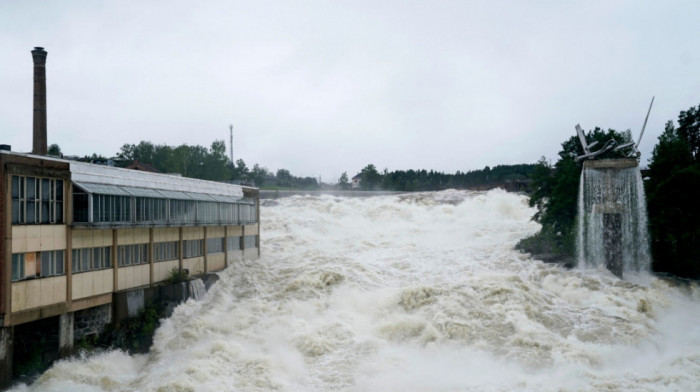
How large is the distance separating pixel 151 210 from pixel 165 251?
8.45 feet

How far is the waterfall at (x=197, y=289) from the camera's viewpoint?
78.8ft

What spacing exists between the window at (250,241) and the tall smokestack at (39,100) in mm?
10801

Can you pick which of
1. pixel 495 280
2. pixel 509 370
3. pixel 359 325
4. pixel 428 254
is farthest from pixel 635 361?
pixel 428 254

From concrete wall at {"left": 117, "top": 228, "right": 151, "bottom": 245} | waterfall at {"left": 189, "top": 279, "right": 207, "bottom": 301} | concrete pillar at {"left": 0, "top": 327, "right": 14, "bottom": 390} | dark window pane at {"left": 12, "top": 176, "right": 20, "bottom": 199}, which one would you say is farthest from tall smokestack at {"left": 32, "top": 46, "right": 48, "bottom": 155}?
concrete pillar at {"left": 0, "top": 327, "right": 14, "bottom": 390}

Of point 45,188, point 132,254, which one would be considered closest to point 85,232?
point 45,188

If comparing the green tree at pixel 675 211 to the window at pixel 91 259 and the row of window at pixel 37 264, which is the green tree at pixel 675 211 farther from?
the row of window at pixel 37 264

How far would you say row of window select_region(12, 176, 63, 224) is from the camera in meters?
16.4

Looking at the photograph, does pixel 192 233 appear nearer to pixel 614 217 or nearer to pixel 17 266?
pixel 17 266

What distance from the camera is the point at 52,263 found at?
688 inches

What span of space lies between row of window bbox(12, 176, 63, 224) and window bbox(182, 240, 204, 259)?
786cm

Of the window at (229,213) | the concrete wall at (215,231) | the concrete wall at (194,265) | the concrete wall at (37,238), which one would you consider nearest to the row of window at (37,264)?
the concrete wall at (37,238)

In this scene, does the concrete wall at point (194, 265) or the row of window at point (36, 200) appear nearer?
Answer: the row of window at point (36, 200)

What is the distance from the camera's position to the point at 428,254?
33.0m

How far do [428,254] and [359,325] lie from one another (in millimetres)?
12709
